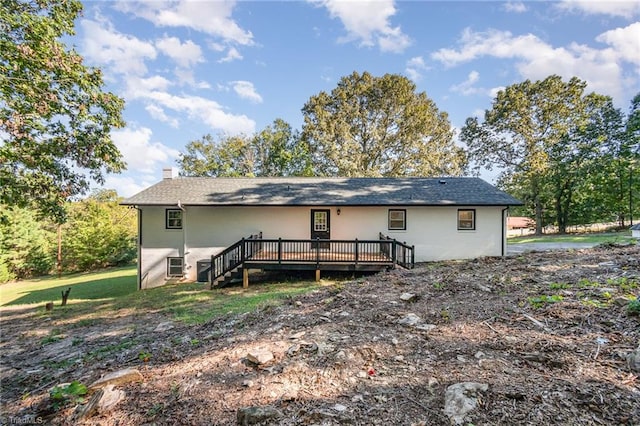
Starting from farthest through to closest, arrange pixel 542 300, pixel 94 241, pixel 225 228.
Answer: pixel 94 241 < pixel 225 228 < pixel 542 300

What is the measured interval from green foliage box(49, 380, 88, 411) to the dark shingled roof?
9.95m

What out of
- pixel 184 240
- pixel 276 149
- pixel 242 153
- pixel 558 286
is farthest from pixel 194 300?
pixel 242 153

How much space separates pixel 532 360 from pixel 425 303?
2.15 metres

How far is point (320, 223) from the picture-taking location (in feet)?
43.2

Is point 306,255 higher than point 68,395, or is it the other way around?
point 306,255

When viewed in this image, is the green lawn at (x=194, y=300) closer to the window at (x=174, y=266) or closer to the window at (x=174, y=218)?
the window at (x=174, y=266)

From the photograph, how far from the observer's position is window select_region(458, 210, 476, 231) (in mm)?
12625

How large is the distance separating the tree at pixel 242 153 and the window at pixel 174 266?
1616 centimetres

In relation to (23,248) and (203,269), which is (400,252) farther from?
(23,248)

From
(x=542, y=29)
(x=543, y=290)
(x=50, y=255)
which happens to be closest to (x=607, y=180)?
(x=542, y=29)

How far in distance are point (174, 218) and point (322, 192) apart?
7.11 metres

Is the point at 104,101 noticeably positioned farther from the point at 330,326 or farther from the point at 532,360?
the point at 532,360

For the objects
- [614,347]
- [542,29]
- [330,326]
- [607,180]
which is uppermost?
[542,29]

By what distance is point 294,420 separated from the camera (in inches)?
89.0
